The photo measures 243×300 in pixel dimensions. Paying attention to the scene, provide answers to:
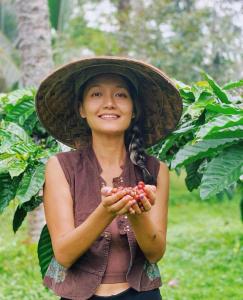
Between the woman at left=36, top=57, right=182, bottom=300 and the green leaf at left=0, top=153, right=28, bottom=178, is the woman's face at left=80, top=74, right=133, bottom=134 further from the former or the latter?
the green leaf at left=0, top=153, right=28, bottom=178

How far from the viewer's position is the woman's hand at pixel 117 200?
4.80 feet

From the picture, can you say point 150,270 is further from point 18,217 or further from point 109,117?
point 18,217

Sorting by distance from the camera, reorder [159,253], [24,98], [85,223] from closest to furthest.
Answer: [85,223]
[159,253]
[24,98]

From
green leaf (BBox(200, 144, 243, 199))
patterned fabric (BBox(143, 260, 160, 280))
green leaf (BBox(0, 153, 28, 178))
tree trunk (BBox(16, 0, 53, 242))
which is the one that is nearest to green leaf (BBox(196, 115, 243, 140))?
green leaf (BBox(200, 144, 243, 199))

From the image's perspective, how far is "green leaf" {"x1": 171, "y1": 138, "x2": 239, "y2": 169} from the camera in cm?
164

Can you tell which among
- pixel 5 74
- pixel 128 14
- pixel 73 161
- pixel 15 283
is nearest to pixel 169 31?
pixel 128 14

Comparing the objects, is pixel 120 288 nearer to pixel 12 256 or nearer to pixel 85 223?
pixel 85 223

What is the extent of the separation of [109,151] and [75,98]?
280 mm

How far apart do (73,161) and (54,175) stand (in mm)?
81

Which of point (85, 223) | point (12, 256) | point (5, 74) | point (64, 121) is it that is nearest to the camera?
point (85, 223)

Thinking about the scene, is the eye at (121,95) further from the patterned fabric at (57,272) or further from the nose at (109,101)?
the patterned fabric at (57,272)

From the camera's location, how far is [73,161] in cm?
180

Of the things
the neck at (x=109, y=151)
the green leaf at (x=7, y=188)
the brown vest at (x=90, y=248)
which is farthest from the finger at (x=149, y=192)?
the green leaf at (x=7, y=188)

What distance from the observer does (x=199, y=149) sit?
1.66m
